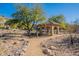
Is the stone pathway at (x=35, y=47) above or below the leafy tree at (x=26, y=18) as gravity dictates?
below

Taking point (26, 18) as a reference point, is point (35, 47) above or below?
below

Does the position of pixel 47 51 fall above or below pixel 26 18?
below

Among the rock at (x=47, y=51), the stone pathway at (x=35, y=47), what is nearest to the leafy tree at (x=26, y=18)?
the stone pathway at (x=35, y=47)

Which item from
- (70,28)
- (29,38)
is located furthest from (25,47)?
(70,28)

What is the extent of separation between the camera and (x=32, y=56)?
23.1 ft

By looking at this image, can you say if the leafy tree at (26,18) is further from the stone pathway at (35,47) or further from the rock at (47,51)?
the rock at (47,51)

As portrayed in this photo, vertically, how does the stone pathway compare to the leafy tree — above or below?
below

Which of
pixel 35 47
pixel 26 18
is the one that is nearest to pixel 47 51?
pixel 35 47

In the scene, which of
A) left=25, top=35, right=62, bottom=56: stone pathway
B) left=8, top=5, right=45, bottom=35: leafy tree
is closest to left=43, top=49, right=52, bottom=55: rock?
left=25, top=35, right=62, bottom=56: stone pathway

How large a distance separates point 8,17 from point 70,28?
72 centimetres

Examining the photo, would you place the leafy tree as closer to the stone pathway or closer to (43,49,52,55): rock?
the stone pathway

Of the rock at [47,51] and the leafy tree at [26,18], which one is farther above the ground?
the leafy tree at [26,18]

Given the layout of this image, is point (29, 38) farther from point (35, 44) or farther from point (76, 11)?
point (76, 11)

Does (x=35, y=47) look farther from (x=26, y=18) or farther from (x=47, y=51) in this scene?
(x=26, y=18)
